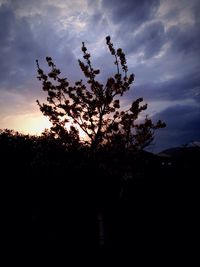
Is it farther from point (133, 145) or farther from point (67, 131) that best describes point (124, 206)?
point (133, 145)

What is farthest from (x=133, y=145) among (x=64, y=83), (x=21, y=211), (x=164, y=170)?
(x=21, y=211)

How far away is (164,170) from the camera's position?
14078 mm

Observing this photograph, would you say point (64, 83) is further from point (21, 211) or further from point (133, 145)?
point (21, 211)

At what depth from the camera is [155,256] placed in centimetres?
1124

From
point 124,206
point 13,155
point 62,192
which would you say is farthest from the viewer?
point 13,155

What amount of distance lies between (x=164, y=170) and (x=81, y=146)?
778 cm

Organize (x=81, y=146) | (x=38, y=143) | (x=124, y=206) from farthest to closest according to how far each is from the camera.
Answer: (x=81, y=146) < (x=38, y=143) < (x=124, y=206)

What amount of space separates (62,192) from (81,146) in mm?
8214

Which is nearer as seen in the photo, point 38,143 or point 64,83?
point 38,143

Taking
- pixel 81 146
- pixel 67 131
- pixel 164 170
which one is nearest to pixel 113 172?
pixel 164 170

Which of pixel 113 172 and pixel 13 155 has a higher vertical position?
pixel 13 155

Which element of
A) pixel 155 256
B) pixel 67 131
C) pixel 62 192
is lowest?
pixel 155 256

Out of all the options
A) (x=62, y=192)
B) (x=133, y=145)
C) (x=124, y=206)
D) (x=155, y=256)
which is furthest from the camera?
(x=133, y=145)

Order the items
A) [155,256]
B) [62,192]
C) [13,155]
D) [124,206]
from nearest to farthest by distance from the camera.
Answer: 1. [155,256]
2. [62,192]
3. [124,206]
4. [13,155]
